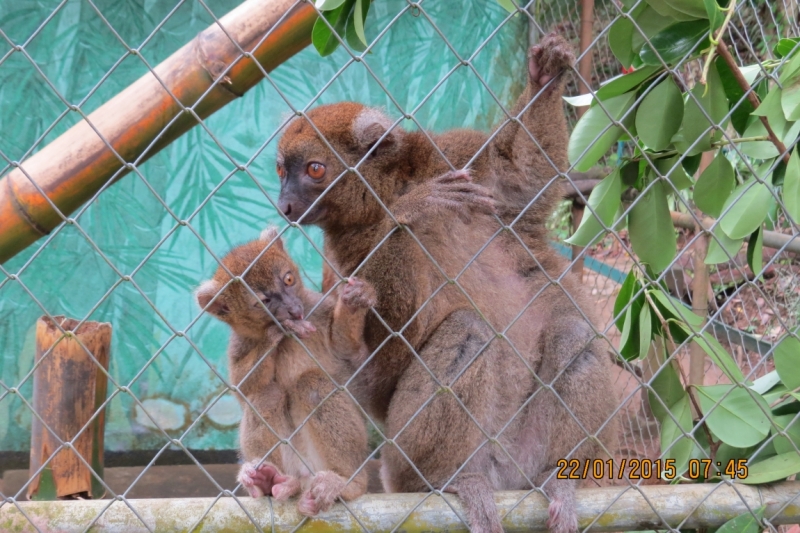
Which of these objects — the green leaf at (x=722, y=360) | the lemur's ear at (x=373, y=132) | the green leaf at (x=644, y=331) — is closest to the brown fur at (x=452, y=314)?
the lemur's ear at (x=373, y=132)

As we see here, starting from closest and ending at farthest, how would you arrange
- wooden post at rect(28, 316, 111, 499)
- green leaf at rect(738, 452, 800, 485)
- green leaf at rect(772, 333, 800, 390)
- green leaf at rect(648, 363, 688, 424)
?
green leaf at rect(738, 452, 800, 485) → green leaf at rect(772, 333, 800, 390) → green leaf at rect(648, 363, 688, 424) → wooden post at rect(28, 316, 111, 499)

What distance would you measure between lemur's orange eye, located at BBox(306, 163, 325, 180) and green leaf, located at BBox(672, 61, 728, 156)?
1.49m

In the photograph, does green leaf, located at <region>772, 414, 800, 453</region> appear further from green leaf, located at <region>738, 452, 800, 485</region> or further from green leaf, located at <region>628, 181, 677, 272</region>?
green leaf, located at <region>628, 181, 677, 272</region>

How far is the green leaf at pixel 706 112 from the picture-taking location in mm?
2727

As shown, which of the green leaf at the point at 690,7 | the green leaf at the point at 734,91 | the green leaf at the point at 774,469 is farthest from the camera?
the green leaf at the point at 734,91

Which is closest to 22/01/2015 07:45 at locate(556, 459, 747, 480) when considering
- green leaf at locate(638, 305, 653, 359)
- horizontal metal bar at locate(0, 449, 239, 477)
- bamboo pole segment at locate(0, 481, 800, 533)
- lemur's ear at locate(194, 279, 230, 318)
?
bamboo pole segment at locate(0, 481, 800, 533)

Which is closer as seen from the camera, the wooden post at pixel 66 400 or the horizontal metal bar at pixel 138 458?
the wooden post at pixel 66 400

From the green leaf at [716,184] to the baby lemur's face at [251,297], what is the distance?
5.64 ft

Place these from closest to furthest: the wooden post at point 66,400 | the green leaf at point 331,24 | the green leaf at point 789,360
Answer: the green leaf at point 331,24
the green leaf at point 789,360
the wooden post at point 66,400

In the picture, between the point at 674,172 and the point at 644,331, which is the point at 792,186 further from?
the point at 644,331

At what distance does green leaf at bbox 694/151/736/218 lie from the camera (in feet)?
9.30

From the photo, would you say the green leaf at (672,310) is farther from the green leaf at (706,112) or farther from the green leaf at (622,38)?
the green leaf at (622,38)

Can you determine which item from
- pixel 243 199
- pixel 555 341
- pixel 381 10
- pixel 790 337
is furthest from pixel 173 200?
pixel 790 337

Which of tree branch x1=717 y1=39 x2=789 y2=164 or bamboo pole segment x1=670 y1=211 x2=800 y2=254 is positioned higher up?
tree branch x1=717 y1=39 x2=789 y2=164
